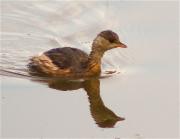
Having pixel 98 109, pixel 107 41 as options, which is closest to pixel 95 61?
pixel 107 41

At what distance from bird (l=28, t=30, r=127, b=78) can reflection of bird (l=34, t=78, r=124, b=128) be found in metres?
0.18

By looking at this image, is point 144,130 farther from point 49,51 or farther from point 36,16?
point 36,16

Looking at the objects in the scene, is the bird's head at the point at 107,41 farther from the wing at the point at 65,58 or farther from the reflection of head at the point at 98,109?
the reflection of head at the point at 98,109

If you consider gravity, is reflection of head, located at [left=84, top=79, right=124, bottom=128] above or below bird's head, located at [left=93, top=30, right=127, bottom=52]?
below

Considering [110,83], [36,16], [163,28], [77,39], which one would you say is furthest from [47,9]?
[110,83]

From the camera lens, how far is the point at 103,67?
15312 millimetres

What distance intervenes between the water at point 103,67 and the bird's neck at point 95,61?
0.75 ft

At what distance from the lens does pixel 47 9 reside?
17.8m

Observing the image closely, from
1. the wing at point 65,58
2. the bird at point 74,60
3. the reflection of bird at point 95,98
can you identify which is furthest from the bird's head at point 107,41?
the reflection of bird at point 95,98

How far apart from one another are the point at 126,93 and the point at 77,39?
10.3 feet

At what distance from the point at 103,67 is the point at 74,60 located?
1140 mm

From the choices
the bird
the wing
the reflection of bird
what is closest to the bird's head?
the bird

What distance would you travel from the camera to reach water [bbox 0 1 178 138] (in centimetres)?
1253

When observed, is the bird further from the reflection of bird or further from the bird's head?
the reflection of bird
